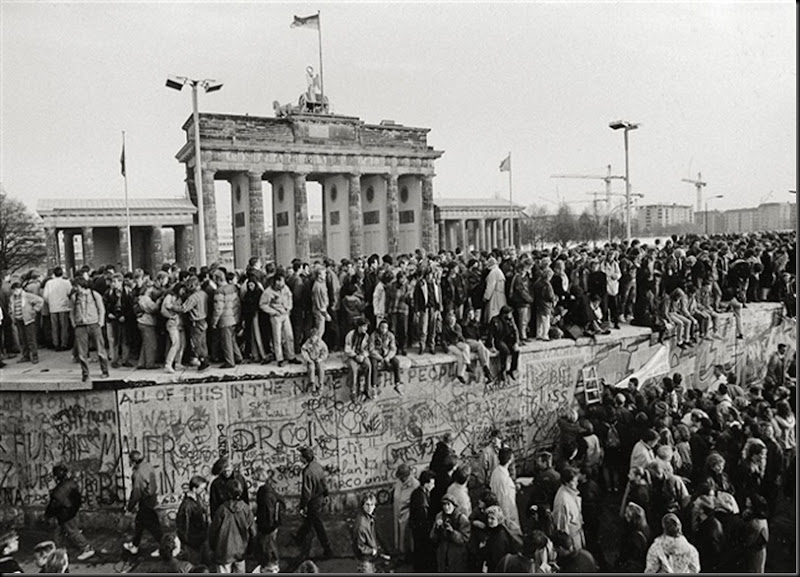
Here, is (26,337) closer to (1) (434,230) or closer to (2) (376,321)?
(2) (376,321)

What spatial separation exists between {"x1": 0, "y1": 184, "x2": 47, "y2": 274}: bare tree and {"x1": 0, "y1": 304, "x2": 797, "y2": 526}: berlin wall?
3542 cm

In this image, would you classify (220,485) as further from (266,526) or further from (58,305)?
(58,305)

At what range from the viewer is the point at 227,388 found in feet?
40.0

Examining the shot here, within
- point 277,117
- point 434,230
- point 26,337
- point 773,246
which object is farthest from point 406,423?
point 434,230

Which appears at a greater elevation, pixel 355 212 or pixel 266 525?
pixel 355 212

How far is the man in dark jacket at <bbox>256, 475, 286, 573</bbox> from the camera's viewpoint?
9.31 m

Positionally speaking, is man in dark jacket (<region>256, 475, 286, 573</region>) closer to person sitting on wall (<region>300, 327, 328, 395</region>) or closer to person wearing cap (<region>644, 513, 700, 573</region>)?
person sitting on wall (<region>300, 327, 328, 395</region>)

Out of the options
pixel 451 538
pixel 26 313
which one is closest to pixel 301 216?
pixel 26 313

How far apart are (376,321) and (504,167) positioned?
34529 millimetres

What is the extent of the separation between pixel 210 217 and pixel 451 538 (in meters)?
33.7

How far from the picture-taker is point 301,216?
4425 centimetres

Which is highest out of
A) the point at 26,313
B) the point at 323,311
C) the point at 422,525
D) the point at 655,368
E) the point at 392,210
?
the point at 392,210

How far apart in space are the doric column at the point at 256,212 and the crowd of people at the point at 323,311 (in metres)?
27.6

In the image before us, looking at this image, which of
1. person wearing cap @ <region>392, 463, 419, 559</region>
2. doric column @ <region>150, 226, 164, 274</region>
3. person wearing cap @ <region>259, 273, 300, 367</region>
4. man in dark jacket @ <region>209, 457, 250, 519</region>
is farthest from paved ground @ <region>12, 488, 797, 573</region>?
doric column @ <region>150, 226, 164, 274</region>
